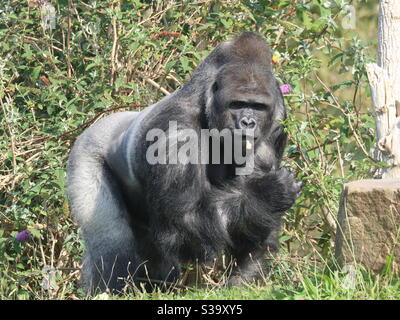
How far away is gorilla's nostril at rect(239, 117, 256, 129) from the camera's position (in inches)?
157

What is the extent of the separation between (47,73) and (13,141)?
590mm

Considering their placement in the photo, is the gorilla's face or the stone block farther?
the gorilla's face

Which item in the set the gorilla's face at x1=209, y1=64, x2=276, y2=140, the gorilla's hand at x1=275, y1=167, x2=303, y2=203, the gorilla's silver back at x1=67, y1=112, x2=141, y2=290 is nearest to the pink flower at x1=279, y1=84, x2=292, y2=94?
the gorilla's face at x1=209, y1=64, x2=276, y2=140

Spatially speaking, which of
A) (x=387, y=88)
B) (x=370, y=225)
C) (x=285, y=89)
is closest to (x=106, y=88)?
(x=285, y=89)

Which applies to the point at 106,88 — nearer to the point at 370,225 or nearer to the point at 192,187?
the point at 192,187

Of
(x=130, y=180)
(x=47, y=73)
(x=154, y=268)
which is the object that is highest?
(x=47, y=73)

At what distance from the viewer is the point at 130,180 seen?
4.55 metres

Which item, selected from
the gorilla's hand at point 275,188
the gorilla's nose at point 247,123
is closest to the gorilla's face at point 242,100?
the gorilla's nose at point 247,123

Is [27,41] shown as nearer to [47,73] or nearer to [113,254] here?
[47,73]

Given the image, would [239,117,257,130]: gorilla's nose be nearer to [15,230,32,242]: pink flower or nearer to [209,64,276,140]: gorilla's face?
[209,64,276,140]: gorilla's face

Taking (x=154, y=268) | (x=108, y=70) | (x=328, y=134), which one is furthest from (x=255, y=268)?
(x=108, y=70)

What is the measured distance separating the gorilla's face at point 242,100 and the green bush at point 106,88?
0.58m

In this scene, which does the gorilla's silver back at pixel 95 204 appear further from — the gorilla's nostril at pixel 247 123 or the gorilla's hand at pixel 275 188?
the gorilla's nostril at pixel 247 123
